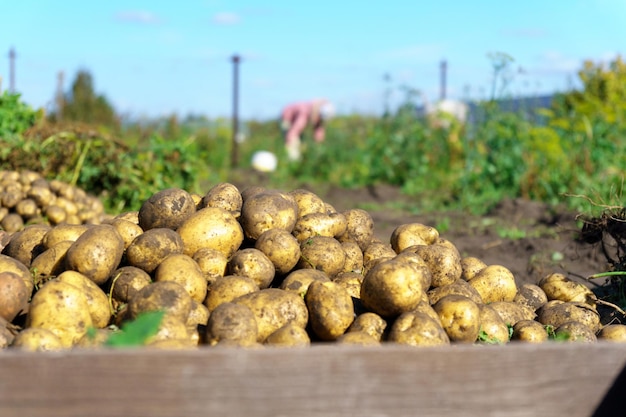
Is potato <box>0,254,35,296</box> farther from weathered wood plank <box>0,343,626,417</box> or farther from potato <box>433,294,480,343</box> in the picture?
potato <box>433,294,480,343</box>

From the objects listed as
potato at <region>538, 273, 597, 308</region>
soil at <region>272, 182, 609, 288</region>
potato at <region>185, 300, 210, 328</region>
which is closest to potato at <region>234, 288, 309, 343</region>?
potato at <region>185, 300, 210, 328</region>

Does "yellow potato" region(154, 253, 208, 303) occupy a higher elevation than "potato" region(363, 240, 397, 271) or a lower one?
higher

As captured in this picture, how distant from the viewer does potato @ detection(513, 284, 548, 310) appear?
3.32m

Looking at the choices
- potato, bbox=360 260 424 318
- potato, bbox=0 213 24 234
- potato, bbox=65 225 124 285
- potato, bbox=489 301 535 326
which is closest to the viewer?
potato, bbox=360 260 424 318

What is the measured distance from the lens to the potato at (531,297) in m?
3.32

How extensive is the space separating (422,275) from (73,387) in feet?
5.20

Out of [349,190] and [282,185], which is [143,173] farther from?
[282,185]

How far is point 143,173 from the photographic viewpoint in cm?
749

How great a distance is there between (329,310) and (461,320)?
508 millimetres

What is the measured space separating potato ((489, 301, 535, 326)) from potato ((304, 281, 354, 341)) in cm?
78

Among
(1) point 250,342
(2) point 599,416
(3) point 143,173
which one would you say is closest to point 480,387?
(2) point 599,416

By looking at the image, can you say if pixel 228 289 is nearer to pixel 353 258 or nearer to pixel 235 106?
pixel 353 258

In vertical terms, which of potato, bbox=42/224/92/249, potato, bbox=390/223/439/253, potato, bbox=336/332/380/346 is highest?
potato, bbox=42/224/92/249

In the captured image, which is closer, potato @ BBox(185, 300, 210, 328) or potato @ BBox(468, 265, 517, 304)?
potato @ BBox(185, 300, 210, 328)
